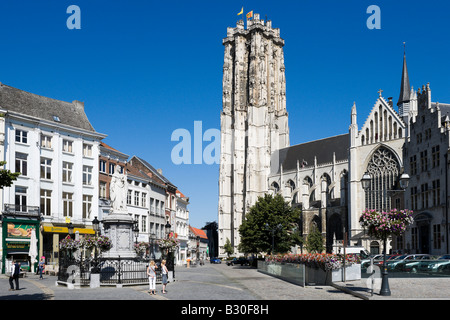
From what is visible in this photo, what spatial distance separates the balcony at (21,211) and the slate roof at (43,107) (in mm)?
7515

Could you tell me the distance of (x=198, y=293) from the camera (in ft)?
76.7

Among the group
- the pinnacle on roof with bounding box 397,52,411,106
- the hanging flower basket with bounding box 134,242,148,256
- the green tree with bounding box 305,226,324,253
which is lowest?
the green tree with bounding box 305,226,324,253

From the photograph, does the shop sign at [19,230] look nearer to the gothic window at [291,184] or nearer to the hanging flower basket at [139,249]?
the hanging flower basket at [139,249]

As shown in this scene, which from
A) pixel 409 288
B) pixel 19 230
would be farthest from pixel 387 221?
pixel 19 230

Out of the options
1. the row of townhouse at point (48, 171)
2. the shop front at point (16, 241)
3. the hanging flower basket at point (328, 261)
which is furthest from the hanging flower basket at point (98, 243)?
the shop front at point (16, 241)

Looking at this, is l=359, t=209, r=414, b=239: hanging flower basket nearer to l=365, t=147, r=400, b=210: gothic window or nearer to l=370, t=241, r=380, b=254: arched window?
l=370, t=241, r=380, b=254: arched window

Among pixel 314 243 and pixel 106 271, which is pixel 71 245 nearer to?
pixel 106 271

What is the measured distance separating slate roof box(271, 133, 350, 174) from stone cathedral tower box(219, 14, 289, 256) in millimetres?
2736

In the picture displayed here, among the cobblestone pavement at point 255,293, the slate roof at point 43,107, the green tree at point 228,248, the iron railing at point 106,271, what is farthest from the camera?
the green tree at point 228,248

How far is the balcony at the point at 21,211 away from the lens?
40.7 m

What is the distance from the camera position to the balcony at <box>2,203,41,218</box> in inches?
1602

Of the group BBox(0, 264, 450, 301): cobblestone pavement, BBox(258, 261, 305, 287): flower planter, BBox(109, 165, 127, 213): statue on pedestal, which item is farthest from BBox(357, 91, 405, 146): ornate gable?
BBox(109, 165, 127, 213): statue on pedestal

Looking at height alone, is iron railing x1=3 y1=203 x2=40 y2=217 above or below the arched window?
above
